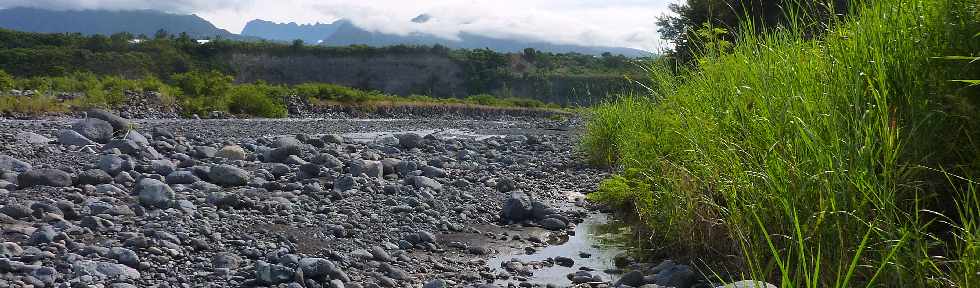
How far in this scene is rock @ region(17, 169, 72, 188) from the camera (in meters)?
6.80

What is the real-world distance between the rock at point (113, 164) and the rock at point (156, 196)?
138 centimetres

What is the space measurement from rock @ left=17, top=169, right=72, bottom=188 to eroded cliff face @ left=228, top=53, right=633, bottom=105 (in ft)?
192

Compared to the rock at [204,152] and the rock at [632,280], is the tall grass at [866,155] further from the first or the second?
the rock at [204,152]

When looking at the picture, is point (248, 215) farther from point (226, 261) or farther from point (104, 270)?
point (104, 270)

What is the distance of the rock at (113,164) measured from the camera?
7809 millimetres

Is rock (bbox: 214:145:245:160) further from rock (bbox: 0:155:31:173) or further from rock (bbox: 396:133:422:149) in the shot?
rock (bbox: 396:133:422:149)

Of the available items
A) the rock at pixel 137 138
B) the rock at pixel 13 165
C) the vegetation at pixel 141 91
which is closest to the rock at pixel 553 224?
the rock at pixel 13 165

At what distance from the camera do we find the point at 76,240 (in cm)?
511

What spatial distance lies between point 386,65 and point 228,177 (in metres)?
65.0

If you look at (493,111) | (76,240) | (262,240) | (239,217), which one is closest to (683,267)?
(262,240)

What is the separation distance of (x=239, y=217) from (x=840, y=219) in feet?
15.4

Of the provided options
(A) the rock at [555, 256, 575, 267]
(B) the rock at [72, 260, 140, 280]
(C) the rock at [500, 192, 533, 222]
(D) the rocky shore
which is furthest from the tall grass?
(B) the rock at [72, 260, 140, 280]

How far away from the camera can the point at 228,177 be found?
8023 millimetres

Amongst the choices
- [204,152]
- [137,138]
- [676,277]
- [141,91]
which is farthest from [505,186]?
[141,91]
